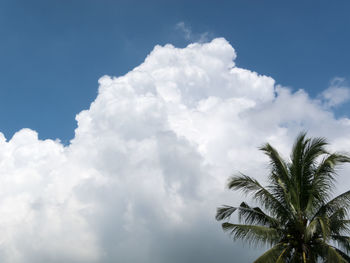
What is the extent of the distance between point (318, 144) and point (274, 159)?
248 centimetres

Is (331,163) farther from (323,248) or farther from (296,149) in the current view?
(323,248)

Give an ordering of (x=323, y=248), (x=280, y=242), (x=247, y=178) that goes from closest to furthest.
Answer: (x=323, y=248)
(x=280, y=242)
(x=247, y=178)

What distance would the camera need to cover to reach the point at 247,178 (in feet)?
71.5

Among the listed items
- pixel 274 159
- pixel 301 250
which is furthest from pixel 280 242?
pixel 274 159

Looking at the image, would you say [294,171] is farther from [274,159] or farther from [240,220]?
[240,220]

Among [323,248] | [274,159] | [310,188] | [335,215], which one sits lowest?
[323,248]

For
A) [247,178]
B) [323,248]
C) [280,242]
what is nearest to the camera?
[323,248]

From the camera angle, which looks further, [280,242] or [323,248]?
[280,242]

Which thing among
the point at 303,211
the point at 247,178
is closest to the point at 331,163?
the point at 303,211

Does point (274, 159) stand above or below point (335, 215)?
above

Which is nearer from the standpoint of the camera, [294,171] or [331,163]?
[331,163]

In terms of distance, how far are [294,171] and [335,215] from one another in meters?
2.95

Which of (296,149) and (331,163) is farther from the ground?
(296,149)

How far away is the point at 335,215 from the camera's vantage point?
65.0 ft
